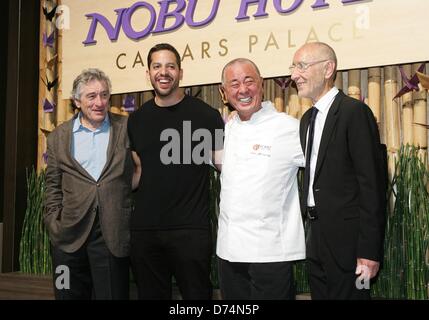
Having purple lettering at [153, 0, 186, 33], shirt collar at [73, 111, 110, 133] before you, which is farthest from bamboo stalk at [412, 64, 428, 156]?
shirt collar at [73, 111, 110, 133]

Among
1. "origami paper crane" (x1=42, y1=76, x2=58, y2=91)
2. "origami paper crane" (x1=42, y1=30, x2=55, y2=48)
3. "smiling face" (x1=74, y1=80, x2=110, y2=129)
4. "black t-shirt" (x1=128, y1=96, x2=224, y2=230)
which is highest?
"origami paper crane" (x1=42, y1=30, x2=55, y2=48)

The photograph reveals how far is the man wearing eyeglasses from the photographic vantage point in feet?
7.06

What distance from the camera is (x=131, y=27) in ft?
13.1

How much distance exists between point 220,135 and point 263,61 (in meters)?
0.98

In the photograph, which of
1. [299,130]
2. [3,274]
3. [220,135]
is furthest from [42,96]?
[299,130]

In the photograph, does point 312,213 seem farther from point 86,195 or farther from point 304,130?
point 86,195

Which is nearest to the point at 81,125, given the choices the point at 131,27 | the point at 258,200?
the point at 258,200

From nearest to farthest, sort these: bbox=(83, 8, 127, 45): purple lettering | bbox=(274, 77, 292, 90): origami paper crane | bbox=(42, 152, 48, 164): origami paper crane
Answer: bbox=(274, 77, 292, 90): origami paper crane, bbox=(83, 8, 127, 45): purple lettering, bbox=(42, 152, 48, 164): origami paper crane

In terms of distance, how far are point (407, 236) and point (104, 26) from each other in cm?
269

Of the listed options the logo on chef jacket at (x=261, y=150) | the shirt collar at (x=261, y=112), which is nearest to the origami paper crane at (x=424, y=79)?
the shirt collar at (x=261, y=112)

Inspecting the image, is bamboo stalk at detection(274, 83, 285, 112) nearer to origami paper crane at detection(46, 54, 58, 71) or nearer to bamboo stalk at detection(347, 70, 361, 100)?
bamboo stalk at detection(347, 70, 361, 100)

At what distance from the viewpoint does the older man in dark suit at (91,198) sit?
2756mm

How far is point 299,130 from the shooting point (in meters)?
2.54

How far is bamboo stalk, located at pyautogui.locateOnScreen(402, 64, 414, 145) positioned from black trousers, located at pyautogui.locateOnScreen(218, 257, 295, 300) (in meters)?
1.26
